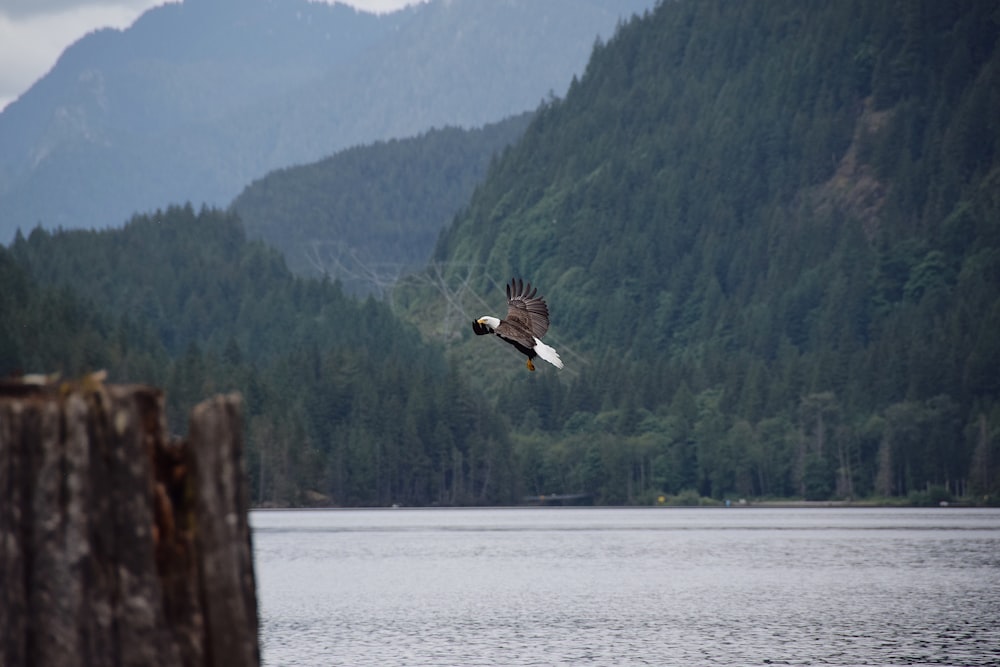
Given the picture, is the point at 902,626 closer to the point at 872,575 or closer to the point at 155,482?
the point at 872,575

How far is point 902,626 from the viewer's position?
60.0 meters

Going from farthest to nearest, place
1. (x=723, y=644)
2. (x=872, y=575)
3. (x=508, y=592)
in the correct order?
(x=872, y=575)
(x=508, y=592)
(x=723, y=644)

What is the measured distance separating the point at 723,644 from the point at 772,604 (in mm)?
A: 17235

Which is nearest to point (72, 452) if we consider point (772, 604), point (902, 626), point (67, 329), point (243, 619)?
point (243, 619)

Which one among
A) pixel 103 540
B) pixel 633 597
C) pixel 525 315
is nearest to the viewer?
pixel 103 540

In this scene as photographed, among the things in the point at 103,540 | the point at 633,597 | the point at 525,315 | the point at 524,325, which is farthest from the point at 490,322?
the point at 633,597

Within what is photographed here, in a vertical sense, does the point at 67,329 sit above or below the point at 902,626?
above

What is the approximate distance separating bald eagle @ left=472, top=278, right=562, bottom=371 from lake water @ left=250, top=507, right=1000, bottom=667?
16.4m

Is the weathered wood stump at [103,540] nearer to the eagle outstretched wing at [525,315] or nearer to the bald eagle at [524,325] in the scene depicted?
the bald eagle at [524,325]

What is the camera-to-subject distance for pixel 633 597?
75.0 metres

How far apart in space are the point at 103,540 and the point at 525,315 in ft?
78.9

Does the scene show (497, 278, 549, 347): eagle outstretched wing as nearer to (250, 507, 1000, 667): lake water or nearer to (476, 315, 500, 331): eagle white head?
(476, 315, 500, 331): eagle white head

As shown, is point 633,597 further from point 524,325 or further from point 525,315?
point 524,325

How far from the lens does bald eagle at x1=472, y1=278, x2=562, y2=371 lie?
33.1 m
